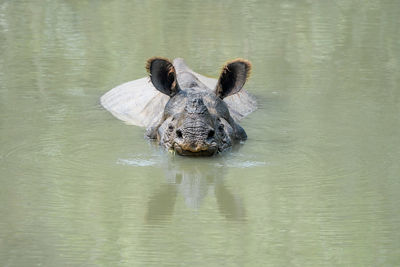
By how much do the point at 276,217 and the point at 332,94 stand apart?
16.4 ft

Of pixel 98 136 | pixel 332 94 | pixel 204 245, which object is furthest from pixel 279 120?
pixel 204 245

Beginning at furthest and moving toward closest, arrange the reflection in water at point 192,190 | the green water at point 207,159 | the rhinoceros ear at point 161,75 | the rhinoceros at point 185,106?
the rhinoceros ear at point 161,75 < the rhinoceros at point 185,106 < the reflection in water at point 192,190 < the green water at point 207,159

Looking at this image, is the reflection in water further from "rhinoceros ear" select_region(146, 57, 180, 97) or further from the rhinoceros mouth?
"rhinoceros ear" select_region(146, 57, 180, 97)

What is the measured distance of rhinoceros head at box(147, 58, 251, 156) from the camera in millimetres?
9164

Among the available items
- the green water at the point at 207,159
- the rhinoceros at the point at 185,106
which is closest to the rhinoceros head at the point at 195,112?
the rhinoceros at the point at 185,106

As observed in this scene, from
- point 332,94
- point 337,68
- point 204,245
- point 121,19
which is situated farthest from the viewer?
point 121,19

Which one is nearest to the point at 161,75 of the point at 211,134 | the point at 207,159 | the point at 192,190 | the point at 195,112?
the point at 195,112

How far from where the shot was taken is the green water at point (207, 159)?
6898 mm

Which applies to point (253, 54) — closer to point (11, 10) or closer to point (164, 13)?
point (164, 13)

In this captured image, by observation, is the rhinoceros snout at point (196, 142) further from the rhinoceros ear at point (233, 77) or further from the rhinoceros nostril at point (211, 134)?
the rhinoceros ear at point (233, 77)

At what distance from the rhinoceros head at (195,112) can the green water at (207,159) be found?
0.58 ft

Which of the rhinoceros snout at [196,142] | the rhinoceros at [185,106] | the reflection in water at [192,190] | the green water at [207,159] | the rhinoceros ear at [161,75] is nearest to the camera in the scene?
the green water at [207,159]

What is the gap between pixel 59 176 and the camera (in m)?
8.54

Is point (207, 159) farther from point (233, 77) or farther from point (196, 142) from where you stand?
point (233, 77)
